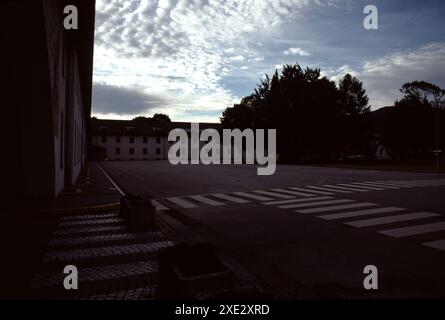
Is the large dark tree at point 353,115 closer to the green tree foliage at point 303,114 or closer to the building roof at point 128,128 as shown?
the green tree foliage at point 303,114

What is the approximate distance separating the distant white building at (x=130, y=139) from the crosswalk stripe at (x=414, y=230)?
7734cm

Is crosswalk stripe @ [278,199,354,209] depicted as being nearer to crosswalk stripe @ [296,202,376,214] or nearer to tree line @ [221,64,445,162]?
crosswalk stripe @ [296,202,376,214]

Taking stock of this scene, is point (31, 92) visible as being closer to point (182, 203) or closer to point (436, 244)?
point (182, 203)

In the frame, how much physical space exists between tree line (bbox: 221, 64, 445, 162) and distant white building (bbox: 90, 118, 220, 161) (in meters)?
26.9

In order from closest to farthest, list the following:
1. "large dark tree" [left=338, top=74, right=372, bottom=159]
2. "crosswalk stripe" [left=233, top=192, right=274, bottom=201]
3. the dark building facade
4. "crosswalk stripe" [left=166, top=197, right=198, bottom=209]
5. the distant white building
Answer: the dark building facade
"crosswalk stripe" [left=166, top=197, right=198, bottom=209]
"crosswalk stripe" [left=233, top=192, right=274, bottom=201]
"large dark tree" [left=338, top=74, right=372, bottom=159]
the distant white building

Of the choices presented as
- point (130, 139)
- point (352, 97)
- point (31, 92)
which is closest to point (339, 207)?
point (31, 92)

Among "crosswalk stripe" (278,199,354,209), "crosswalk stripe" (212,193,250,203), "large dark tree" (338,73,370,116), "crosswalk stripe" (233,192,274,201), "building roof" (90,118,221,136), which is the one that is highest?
"large dark tree" (338,73,370,116)

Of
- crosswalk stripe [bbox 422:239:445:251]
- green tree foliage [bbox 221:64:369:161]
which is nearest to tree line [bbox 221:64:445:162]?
green tree foliage [bbox 221:64:369:161]

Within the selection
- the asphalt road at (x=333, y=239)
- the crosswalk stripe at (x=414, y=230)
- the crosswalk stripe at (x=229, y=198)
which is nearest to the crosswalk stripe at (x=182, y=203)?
the asphalt road at (x=333, y=239)

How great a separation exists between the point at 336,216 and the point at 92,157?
7409 cm

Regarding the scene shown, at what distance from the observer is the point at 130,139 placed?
8612 centimetres

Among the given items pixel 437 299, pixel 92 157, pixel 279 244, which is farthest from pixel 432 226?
pixel 92 157

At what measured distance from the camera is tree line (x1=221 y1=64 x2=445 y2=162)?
55.0m

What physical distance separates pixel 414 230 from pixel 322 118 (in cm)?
4895
